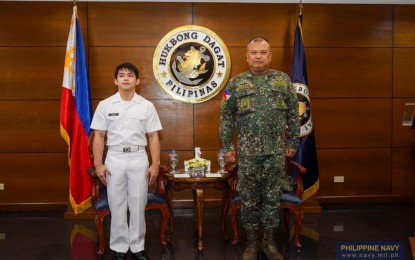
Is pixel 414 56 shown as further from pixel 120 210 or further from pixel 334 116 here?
pixel 120 210

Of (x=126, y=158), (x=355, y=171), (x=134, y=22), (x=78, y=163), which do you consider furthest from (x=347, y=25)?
(x=78, y=163)

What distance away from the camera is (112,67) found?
16.0ft

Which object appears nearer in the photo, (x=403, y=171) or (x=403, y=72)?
(x=403, y=72)

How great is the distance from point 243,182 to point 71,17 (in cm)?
313

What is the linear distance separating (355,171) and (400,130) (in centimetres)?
82

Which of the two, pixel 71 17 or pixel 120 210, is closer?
pixel 120 210

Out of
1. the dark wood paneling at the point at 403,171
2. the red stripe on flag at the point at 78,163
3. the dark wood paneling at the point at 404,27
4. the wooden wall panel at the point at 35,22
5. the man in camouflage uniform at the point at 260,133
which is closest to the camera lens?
the man in camouflage uniform at the point at 260,133

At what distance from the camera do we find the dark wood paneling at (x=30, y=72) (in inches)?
189

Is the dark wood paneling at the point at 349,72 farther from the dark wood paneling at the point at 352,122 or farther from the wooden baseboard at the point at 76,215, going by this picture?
the wooden baseboard at the point at 76,215

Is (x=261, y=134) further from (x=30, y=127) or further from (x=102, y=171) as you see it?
(x=30, y=127)

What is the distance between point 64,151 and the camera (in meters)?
4.91

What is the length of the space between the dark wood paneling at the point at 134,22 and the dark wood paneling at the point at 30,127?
1.05 meters

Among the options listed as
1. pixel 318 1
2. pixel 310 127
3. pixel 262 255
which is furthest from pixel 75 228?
pixel 318 1

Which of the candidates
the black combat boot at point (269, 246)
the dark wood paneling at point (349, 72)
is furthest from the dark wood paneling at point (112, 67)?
the black combat boot at point (269, 246)
